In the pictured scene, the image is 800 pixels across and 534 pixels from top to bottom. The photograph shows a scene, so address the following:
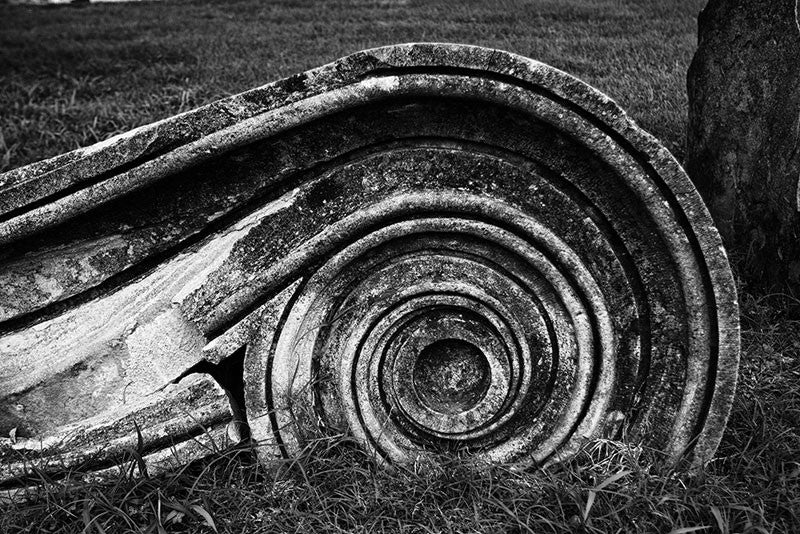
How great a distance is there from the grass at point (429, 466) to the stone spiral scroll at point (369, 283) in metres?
A: 0.09

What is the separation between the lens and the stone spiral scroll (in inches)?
75.4

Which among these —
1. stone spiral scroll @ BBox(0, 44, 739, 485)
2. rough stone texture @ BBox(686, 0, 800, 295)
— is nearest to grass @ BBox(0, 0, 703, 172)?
rough stone texture @ BBox(686, 0, 800, 295)

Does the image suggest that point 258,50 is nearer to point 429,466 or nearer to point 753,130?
point 753,130

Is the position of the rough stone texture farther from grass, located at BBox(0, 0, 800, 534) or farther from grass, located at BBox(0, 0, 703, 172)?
grass, located at BBox(0, 0, 703, 172)

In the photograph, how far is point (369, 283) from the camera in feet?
6.74

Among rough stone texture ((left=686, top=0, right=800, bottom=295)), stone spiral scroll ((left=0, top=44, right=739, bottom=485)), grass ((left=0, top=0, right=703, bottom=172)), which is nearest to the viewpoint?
stone spiral scroll ((left=0, top=44, right=739, bottom=485))

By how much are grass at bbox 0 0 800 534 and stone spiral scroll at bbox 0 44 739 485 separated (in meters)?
0.09

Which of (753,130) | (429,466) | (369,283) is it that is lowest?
(429,466)

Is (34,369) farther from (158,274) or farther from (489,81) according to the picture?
(489,81)

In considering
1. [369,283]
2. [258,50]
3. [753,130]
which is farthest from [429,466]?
[258,50]

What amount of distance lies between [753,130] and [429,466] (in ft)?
6.28

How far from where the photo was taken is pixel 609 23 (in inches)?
224

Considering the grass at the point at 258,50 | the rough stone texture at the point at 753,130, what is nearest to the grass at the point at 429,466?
the grass at the point at 258,50

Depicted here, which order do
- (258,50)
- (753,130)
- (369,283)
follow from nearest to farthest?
(369,283)
(753,130)
(258,50)
